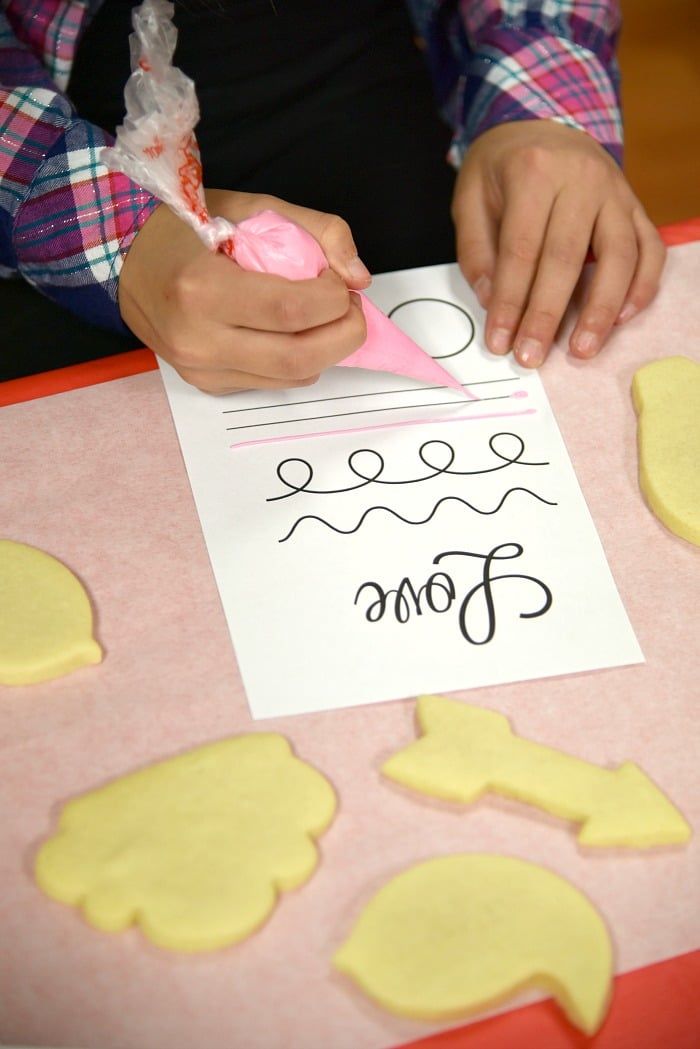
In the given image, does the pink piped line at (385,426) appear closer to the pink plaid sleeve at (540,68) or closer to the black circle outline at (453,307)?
the black circle outline at (453,307)

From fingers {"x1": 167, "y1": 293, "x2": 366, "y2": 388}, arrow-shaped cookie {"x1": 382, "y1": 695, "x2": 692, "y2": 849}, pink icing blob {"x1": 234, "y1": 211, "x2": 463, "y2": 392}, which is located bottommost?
arrow-shaped cookie {"x1": 382, "y1": 695, "x2": 692, "y2": 849}

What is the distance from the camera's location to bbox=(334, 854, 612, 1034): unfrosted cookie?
0.39 metres

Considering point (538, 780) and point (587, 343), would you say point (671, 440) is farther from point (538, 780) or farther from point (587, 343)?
point (538, 780)

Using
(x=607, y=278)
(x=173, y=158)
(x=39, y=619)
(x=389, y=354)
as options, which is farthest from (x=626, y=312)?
(x=39, y=619)

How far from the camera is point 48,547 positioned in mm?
550

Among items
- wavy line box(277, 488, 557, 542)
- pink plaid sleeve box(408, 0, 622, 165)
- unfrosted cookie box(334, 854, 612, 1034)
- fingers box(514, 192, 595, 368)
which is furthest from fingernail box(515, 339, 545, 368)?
unfrosted cookie box(334, 854, 612, 1034)

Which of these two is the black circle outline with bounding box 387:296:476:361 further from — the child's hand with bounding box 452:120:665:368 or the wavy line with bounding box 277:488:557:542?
the wavy line with bounding box 277:488:557:542

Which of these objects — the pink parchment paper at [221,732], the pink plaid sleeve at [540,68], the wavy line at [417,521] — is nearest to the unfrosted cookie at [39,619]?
the pink parchment paper at [221,732]

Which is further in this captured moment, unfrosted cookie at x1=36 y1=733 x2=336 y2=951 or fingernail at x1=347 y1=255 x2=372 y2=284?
fingernail at x1=347 y1=255 x2=372 y2=284

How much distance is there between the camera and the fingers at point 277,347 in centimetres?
56

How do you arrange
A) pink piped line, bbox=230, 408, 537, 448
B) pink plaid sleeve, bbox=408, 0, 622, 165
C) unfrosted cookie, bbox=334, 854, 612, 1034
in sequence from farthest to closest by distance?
pink plaid sleeve, bbox=408, 0, 622, 165 → pink piped line, bbox=230, 408, 537, 448 → unfrosted cookie, bbox=334, 854, 612, 1034

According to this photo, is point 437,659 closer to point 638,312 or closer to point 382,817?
point 382,817

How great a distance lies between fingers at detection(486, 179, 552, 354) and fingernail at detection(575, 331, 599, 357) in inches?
1.7

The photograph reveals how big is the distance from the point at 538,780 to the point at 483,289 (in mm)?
364
